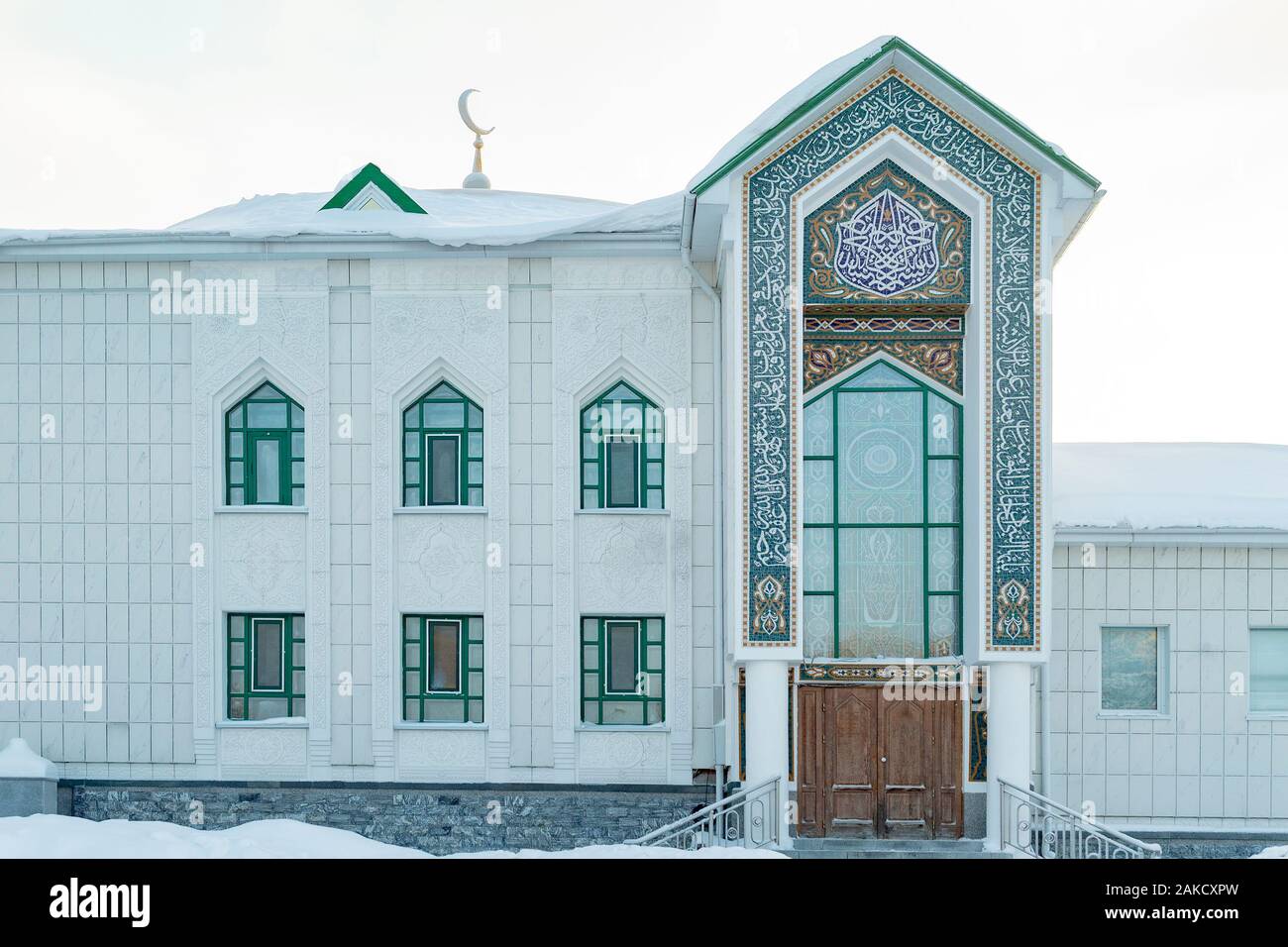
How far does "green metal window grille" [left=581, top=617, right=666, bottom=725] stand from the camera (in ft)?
37.3

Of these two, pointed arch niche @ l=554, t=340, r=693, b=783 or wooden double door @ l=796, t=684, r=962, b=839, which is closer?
wooden double door @ l=796, t=684, r=962, b=839

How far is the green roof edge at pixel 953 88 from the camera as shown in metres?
9.42

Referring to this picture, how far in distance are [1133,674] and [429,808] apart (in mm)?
8065

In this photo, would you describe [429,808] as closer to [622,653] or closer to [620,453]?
[622,653]

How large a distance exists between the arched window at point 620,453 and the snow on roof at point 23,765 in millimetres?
6839

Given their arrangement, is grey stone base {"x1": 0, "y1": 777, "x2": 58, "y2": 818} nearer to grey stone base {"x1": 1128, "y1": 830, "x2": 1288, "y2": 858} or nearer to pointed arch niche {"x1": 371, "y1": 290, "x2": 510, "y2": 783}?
pointed arch niche {"x1": 371, "y1": 290, "x2": 510, "y2": 783}

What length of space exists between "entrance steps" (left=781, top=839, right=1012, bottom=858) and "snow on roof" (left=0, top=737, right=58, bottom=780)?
8.39 metres

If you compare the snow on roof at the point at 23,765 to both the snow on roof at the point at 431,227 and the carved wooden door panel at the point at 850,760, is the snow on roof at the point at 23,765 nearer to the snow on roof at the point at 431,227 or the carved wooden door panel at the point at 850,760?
the snow on roof at the point at 431,227

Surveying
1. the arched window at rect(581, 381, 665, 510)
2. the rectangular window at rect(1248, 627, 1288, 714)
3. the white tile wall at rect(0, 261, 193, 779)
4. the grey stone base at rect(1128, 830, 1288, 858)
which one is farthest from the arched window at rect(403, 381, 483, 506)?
the rectangular window at rect(1248, 627, 1288, 714)

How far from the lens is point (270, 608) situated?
1151 cm

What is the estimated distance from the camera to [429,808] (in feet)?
36.9

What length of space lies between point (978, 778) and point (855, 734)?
1352 millimetres
